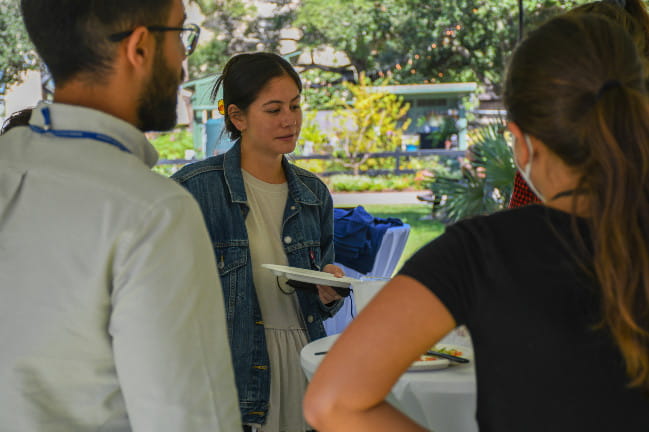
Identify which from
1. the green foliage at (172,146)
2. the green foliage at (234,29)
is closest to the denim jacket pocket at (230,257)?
the green foliage at (172,146)

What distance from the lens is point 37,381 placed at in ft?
3.38

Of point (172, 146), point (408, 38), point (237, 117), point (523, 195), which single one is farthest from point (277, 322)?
point (408, 38)

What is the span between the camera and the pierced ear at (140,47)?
1.07 m

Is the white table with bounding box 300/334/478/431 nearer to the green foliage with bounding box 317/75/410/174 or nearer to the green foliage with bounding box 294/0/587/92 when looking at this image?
the green foliage with bounding box 317/75/410/174

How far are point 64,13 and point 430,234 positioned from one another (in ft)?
30.7

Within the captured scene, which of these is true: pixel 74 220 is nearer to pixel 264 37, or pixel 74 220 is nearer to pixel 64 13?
pixel 64 13

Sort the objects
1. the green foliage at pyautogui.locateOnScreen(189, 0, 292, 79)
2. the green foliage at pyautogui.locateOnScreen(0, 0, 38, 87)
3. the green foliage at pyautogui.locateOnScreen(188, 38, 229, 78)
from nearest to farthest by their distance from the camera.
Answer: the green foliage at pyautogui.locateOnScreen(0, 0, 38, 87)
the green foliage at pyautogui.locateOnScreen(189, 0, 292, 79)
the green foliage at pyautogui.locateOnScreen(188, 38, 229, 78)

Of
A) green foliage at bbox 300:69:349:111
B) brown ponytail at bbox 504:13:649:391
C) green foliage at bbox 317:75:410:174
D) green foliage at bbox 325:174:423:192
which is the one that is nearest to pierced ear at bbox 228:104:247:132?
brown ponytail at bbox 504:13:649:391

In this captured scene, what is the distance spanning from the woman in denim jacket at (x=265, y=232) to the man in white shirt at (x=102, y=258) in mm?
1145

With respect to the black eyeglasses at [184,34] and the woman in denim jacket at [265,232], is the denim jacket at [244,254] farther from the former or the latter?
the black eyeglasses at [184,34]

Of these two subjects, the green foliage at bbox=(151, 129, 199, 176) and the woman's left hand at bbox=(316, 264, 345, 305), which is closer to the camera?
the woman's left hand at bbox=(316, 264, 345, 305)

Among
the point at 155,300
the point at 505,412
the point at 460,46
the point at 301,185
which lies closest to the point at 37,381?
the point at 155,300

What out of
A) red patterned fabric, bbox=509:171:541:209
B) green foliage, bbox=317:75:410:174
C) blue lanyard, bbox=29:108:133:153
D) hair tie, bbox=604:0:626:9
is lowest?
green foliage, bbox=317:75:410:174

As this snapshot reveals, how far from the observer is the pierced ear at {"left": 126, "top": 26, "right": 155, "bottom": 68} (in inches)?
42.3
